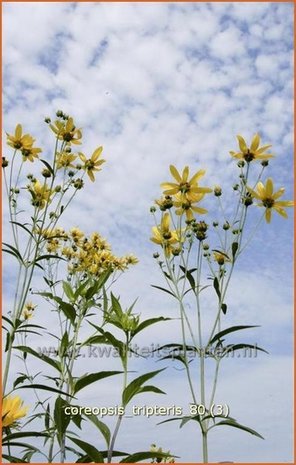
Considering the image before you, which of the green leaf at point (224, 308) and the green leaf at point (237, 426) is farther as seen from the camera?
the green leaf at point (224, 308)

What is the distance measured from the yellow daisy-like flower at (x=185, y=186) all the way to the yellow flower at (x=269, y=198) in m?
0.24

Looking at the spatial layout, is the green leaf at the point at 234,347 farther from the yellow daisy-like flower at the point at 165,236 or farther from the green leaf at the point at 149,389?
the yellow daisy-like flower at the point at 165,236

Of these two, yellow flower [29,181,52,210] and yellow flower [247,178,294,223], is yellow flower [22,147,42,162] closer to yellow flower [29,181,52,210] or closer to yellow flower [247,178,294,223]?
yellow flower [29,181,52,210]

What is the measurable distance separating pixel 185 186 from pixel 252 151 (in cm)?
37

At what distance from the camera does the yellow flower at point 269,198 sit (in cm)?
251

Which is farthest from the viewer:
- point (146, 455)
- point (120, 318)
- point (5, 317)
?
point (5, 317)

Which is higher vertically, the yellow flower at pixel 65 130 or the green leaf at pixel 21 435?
the yellow flower at pixel 65 130

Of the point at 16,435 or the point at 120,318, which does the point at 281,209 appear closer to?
the point at 120,318

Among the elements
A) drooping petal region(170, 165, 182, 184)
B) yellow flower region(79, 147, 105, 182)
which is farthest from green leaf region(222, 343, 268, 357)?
yellow flower region(79, 147, 105, 182)

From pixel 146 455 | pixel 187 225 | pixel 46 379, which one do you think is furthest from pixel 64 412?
pixel 187 225

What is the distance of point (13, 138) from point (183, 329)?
1408mm

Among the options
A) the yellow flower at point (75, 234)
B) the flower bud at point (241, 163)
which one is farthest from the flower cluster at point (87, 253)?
the flower bud at point (241, 163)

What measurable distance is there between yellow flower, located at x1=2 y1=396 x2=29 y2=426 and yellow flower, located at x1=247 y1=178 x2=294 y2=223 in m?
1.43

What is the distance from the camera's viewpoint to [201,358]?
2119 mm
